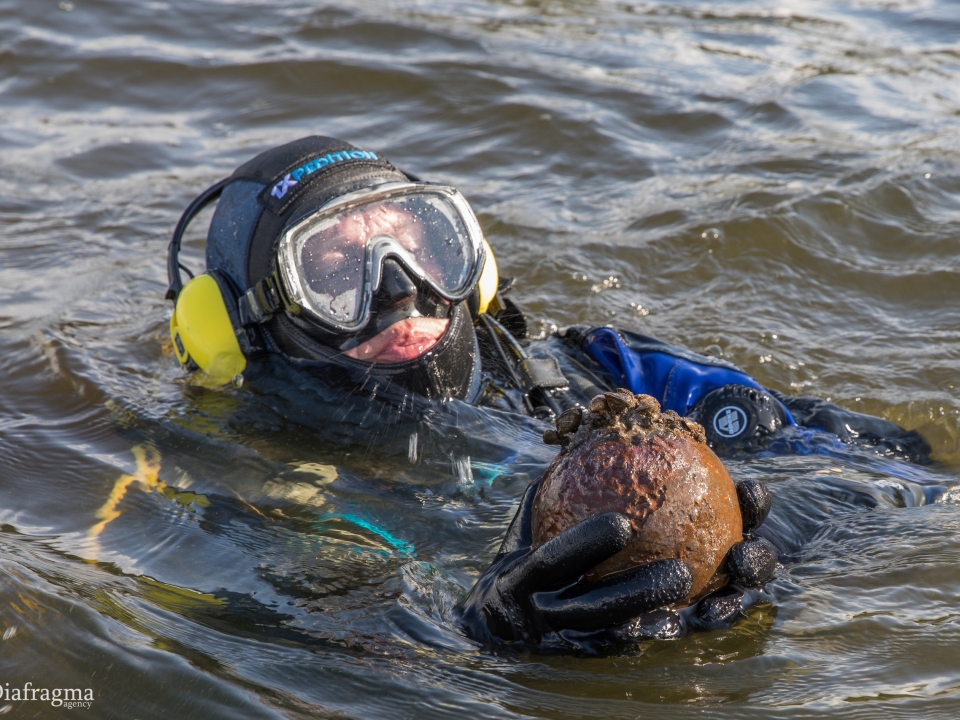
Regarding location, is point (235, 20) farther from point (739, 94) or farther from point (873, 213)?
point (873, 213)

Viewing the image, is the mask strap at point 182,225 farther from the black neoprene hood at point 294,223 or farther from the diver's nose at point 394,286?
the diver's nose at point 394,286

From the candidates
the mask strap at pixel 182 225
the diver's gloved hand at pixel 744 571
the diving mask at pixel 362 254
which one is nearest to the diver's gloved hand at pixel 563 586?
the diver's gloved hand at pixel 744 571

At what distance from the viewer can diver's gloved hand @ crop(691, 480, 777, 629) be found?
2.21 metres

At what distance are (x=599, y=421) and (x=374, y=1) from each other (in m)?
8.24

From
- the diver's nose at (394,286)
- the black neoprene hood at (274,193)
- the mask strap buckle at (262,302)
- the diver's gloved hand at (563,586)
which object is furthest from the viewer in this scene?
the black neoprene hood at (274,193)

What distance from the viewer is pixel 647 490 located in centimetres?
211

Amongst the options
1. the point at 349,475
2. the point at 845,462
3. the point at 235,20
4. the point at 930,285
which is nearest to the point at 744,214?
the point at 930,285

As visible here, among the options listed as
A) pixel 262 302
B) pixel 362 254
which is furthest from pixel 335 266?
pixel 262 302

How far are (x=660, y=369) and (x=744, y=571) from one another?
1722 millimetres

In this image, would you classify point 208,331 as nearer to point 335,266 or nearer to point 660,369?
point 335,266

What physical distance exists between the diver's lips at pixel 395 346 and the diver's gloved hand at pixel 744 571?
57.2 inches

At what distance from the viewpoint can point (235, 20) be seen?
30.7 feet

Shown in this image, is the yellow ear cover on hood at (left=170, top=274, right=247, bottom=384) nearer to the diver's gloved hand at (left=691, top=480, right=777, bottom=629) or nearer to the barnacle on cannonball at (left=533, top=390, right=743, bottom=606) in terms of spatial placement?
the barnacle on cannonball at (left=533, top=390, right=743, bottom=606)

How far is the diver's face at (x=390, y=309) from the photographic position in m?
3.51
